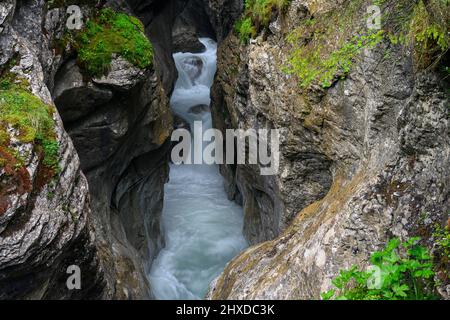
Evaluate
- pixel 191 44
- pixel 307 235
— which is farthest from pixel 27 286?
pixel 191 44

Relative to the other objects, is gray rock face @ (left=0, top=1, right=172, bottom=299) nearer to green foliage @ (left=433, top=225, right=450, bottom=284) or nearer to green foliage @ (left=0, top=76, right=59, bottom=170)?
green foliage @ (left=0, top=76, right=59, bottom=170)

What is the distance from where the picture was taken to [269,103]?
11.3 meters

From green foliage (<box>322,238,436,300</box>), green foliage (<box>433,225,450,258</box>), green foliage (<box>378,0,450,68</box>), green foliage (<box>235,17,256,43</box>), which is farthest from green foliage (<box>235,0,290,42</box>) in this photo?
green foliage (<box>322,238,436,300</box>)

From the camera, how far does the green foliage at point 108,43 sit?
10.5 m

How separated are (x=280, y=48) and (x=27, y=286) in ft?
26.4

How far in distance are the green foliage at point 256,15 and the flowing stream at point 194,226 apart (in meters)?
7.98

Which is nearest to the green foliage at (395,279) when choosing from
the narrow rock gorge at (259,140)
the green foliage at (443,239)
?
the narrow rock gorge at (259,140)

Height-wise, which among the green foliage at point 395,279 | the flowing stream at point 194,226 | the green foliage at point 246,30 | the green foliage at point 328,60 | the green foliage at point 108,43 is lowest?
the flowing stream at point 194,226

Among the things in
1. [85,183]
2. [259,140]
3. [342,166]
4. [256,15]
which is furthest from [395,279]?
[256,15]

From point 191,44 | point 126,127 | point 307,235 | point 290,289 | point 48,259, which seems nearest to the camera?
point 290,289

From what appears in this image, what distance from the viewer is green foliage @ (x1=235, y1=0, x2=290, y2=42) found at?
11.4m

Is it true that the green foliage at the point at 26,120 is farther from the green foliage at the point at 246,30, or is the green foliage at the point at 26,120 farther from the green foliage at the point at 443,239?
the green foliage at the point at 246,30

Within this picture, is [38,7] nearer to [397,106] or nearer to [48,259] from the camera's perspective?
[48,259]

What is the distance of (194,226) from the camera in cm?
1759
